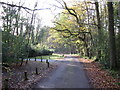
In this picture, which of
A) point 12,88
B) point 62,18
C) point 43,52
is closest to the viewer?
point 12,88

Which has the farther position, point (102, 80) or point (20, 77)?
point (20, 77)

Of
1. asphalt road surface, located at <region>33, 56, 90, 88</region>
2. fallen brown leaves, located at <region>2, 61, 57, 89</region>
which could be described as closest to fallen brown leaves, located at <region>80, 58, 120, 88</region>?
asphalt road surface, located at <region>33, 56, 90, 88</region>

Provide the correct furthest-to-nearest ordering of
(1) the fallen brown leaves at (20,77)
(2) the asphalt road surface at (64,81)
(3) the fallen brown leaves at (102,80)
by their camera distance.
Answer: (1) the fallen brown leaves at (20,77), (2) the asphalt road surface at (64,81), (3) the fallen brown leaves at (102,80)

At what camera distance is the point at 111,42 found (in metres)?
11.7

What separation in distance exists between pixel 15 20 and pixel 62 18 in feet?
43.8

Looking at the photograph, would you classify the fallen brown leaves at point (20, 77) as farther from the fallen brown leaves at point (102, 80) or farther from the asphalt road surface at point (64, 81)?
the fallen brown leaves at point (102, 80)

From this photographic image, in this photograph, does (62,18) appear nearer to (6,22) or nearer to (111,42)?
(6,22)

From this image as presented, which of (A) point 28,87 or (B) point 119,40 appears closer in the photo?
(A) point 28,87

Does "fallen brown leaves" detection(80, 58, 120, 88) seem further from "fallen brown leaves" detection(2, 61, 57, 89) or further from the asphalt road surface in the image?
"fallen brown leaves" detection(2, 61, 57, 89)

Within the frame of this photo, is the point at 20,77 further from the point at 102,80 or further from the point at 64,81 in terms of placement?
the point at 102,80

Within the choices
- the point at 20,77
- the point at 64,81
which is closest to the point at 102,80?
the point at 64,81

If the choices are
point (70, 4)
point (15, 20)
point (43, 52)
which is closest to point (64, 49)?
point (43, 52)

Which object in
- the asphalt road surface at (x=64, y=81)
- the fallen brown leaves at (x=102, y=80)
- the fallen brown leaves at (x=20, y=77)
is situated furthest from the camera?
the fallen brown leaves at (x=20, y=77)

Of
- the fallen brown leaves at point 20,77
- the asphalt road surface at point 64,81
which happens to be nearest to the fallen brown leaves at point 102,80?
the asphalt road surface at point 64,81
